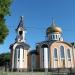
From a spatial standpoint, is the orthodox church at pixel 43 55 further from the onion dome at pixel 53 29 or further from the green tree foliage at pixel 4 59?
the green tree foliage at pixel 4 59

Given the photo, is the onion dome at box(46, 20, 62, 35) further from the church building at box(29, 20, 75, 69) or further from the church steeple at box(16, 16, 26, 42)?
the church steeple at box(16, 16, 26, 42)

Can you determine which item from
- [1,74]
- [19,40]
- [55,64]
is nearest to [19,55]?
[19,40]

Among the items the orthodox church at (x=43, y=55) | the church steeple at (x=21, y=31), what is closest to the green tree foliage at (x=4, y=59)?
the church steeple at (x=21, y=31)

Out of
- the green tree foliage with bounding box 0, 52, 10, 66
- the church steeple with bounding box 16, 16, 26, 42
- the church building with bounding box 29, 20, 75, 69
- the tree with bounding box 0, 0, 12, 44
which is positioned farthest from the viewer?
the green tree foliage with bounding box 0, 52, 10, 66

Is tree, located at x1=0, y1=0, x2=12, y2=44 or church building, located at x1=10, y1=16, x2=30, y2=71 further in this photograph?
church building, located at x1=10, y1=16, x2=30, y2=71

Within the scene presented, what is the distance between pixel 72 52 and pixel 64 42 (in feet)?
9.45

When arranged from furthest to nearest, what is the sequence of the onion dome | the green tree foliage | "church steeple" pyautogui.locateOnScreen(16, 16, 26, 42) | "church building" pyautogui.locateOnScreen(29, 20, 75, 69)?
the green tree foliage < the onion dome < "church steeple" pyautogui.locateOnScreen(16, 16, 26, 42) < "church building" pyautogui.locateOnScreen(29, 20, 75, 69)

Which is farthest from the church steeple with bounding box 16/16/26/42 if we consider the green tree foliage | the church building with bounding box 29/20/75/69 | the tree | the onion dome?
the tree

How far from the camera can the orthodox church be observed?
45250 mm

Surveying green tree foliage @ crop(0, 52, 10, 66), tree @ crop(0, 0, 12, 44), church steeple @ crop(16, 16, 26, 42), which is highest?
church steeple @ crop(16, 16, 26, 42)

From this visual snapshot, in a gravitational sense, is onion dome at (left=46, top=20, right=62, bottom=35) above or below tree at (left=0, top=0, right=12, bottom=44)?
above

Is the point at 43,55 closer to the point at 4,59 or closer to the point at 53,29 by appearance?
the point at 53,29

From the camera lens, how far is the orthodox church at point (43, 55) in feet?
148

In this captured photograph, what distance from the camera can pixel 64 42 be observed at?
1860 inches
